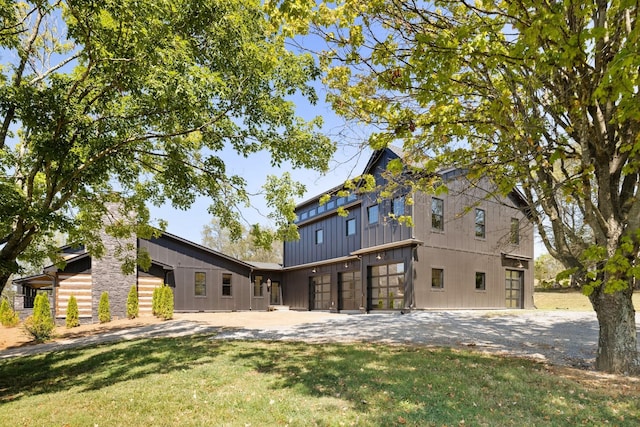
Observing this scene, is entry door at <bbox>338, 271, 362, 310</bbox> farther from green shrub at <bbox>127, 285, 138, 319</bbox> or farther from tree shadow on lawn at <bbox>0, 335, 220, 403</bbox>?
tree shadow on lawn at <bbox>0, 335, 220, 403</bbox>

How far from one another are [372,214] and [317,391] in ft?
47.6

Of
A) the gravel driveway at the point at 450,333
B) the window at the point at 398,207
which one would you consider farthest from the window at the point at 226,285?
the window at the point at 398,207

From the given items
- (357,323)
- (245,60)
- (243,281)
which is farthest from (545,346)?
(243,281)

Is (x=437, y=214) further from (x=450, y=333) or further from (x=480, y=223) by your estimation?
(x=450, y=333)

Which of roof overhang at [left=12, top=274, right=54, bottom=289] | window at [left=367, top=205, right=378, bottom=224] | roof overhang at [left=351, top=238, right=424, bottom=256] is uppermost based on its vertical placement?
window at [left=367, top=205, right=378, bottom=224]

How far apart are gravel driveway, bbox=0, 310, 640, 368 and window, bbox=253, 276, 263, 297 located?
1004 cm

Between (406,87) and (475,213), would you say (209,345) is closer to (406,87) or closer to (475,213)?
(406,87)

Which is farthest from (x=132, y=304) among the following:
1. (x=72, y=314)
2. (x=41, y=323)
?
(x=41, y=323)

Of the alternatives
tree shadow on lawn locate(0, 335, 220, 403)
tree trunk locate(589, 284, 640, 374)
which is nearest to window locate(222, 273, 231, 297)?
tree shadow on lawn locate(0, 335, 220, 403)

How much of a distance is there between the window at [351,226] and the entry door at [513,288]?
8.42 m

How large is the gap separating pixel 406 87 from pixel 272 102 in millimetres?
3015

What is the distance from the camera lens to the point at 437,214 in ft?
Result: 61.0

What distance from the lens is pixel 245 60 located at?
300 inches

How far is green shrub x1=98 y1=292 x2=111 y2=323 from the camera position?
58.2 ft
